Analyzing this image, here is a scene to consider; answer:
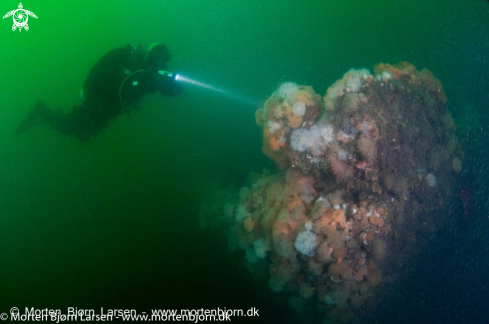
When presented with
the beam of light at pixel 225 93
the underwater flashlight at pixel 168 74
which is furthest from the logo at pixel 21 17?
the underwater flashlight at pixel 168 74

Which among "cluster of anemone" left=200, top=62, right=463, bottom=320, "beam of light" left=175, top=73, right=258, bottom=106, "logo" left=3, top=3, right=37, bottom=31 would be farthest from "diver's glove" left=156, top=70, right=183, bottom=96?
"logo" left=3, top=3, right=37, bottom=31

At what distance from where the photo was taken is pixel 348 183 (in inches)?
150

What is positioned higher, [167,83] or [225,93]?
[225,93]

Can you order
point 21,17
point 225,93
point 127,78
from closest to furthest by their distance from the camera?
point 127,78 < point 225,93 < point 21,17

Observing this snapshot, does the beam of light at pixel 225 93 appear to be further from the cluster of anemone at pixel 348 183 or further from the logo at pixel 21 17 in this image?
the logo at pixel 21 17

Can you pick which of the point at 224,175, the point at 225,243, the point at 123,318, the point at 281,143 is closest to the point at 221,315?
the point at 225,243

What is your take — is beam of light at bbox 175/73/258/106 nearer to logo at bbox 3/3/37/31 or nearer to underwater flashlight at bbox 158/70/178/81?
underwater flashlight at bbox 158/70/178/81

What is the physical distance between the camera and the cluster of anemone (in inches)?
142

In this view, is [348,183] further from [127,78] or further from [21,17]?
[21,17]

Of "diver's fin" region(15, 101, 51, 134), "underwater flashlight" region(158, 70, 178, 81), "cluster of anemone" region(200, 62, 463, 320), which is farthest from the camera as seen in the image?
"diver's fin" region(15, 101, 51, 134)

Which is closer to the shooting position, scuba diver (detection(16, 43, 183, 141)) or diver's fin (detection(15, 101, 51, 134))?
scuba diver (detection(16, 43, 183, 141))

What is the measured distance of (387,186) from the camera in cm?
368

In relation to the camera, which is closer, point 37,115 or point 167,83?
point 167,83

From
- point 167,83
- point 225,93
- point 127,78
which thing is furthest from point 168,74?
point 225,93
